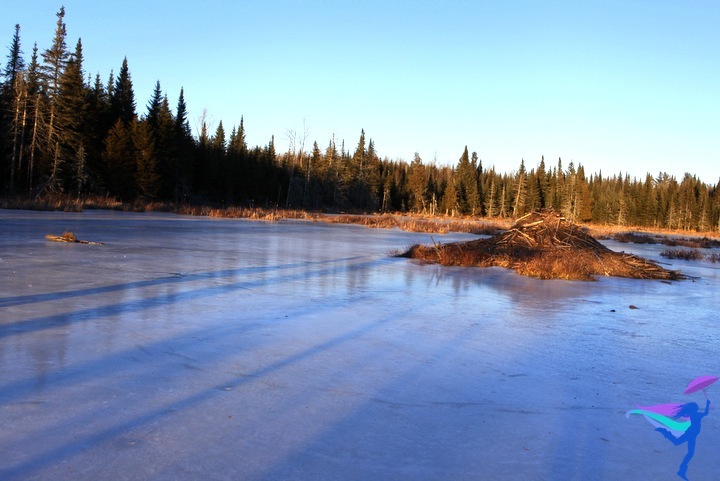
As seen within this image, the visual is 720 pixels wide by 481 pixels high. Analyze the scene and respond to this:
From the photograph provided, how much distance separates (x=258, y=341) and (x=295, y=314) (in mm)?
1206

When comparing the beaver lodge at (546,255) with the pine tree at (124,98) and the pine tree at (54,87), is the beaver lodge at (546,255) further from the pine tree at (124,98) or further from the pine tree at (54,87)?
the pine tree at (124,98)

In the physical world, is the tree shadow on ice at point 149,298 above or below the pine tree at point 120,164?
below

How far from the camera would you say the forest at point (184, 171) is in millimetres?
36625

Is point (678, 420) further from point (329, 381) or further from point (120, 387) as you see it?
point (120, 387)

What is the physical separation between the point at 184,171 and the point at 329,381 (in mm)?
49515

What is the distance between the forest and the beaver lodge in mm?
9155

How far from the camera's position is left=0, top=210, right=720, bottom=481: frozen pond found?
8.34 feet


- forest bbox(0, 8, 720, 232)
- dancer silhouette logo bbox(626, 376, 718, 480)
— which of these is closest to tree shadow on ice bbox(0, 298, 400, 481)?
dancer silhouette logo bbox(626, 376, 718, 480)

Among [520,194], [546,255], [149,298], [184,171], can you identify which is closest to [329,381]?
[149,298]

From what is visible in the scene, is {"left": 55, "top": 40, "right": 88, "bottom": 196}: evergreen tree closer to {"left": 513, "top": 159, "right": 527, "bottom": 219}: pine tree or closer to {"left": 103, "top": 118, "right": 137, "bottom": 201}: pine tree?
{"left": 103, "top": 118, "right": 137, "bottom": 201}: pine tree

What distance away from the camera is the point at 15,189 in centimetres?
3559

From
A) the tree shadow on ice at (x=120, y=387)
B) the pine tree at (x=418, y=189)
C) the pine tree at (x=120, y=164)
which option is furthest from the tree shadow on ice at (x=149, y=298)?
the pine tree at (x=418, y=189)

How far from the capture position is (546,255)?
38.5 feet

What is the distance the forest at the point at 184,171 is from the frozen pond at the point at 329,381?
18071mm
